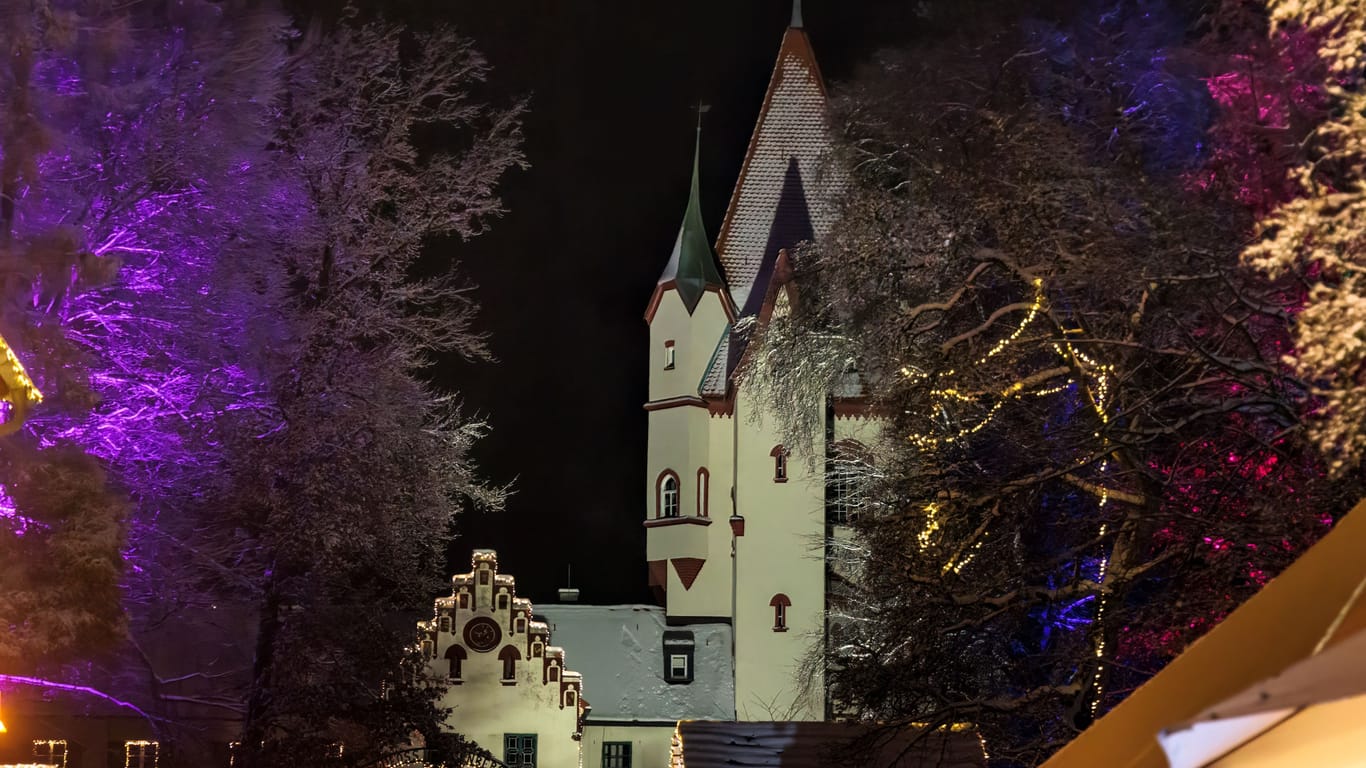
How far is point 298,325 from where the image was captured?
2052 centimetres

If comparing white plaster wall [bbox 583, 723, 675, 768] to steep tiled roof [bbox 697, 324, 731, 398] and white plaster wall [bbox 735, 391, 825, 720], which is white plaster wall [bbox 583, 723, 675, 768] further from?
steep tiled roof [bbox 697, 324, 731, 398]

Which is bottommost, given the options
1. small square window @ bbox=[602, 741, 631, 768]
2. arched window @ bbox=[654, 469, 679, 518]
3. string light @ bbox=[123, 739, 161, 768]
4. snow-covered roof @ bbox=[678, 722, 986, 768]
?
snow-covered roof @ bbox=[678, 722, 986, 768]

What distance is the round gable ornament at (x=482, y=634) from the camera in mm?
42219

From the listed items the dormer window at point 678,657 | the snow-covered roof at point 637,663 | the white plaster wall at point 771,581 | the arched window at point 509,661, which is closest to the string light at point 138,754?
the arched window at point 509,661

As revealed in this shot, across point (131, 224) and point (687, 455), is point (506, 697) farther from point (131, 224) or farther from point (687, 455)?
point (131, 224)

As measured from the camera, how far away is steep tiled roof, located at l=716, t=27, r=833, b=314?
1790 inches

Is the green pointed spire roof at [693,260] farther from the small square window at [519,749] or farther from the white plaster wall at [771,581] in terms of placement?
the small square window at [519,749]

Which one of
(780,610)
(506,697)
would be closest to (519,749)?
(506,697)

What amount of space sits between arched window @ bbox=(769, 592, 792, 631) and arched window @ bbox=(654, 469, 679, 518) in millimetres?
4483

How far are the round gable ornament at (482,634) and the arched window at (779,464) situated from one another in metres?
7.74

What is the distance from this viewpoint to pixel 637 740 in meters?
42.6

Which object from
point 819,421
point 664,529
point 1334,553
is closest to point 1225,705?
point 1334,553

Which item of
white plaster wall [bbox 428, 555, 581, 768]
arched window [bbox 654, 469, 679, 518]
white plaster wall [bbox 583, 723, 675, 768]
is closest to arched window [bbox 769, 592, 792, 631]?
white plaster wall [bbox 583, 723, 675, 768]

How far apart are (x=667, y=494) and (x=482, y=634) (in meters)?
6.55
